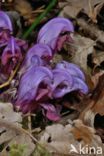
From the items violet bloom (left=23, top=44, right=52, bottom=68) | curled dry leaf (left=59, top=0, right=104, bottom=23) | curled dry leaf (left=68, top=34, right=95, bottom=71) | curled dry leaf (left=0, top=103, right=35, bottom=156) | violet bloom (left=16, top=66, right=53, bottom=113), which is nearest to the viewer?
curled dry leaf (left=0, top=103, right=35, bottom=156)

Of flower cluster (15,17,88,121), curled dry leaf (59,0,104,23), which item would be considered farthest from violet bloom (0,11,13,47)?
curled dry leaf (59,0,104,23)

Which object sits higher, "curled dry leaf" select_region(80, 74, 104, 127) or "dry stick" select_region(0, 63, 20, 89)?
"dry stick" select_region(0, 63, 20, 89)

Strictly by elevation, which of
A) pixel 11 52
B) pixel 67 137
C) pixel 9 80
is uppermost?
pixel 11 52

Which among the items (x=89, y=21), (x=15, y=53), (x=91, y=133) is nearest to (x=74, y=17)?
(x=89, y=21)

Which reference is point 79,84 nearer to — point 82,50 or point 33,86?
point 33,86

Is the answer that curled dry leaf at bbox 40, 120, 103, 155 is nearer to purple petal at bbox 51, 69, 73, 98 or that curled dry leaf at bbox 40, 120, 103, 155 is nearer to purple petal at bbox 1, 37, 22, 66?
purple petal at bbox 51, 69, 73, 98

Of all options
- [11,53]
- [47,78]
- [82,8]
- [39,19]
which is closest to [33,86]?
[47,78]

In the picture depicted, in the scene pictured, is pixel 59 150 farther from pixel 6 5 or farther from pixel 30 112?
pixel 6 5

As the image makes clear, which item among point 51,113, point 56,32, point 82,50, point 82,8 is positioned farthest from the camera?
point 82,8
